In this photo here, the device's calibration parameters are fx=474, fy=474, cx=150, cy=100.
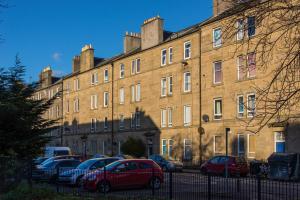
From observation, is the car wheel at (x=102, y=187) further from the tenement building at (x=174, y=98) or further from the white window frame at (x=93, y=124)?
the white window frame at (x=93, y=124)

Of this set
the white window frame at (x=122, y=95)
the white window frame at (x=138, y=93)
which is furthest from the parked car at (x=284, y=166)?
the white window frame at (x=122, y=95)

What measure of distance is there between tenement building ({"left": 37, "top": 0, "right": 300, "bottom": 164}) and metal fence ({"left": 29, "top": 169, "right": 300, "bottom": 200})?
10024mm

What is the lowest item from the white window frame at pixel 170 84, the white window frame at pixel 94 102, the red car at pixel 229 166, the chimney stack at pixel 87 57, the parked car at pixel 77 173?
the red car at pixel 229 166

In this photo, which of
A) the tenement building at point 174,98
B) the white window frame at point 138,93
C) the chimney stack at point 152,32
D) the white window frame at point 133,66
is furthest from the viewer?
the white window frame at point 133,66

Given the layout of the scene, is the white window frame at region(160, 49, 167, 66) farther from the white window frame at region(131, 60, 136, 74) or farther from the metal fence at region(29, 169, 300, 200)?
the metal fence at region(29, 169, 300, 200)

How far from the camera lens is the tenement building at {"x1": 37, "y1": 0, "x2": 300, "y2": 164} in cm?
3919

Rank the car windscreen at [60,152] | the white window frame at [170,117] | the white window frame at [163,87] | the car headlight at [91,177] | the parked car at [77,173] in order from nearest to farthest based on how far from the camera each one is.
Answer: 1. the car headlight at [91,177]
2. the parked car at [77,173]
3. the car windscreen at [60,152]
4. the white window frame at [170,117]
5. the white window frame at [163,87]

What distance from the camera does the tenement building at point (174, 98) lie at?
3919 cm

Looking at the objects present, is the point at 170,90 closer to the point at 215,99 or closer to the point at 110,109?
the point at 215,99

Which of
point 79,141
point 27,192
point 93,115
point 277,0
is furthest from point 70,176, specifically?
point 79,141

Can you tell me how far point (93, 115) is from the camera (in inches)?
2630

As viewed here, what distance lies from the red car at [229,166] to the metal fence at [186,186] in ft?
38.5

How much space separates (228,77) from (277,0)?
99.6 feet

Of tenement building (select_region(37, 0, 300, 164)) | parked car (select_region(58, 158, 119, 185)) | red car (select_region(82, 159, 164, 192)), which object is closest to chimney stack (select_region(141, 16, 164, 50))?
tenement building (select_region(37, 0, 300, 164))
